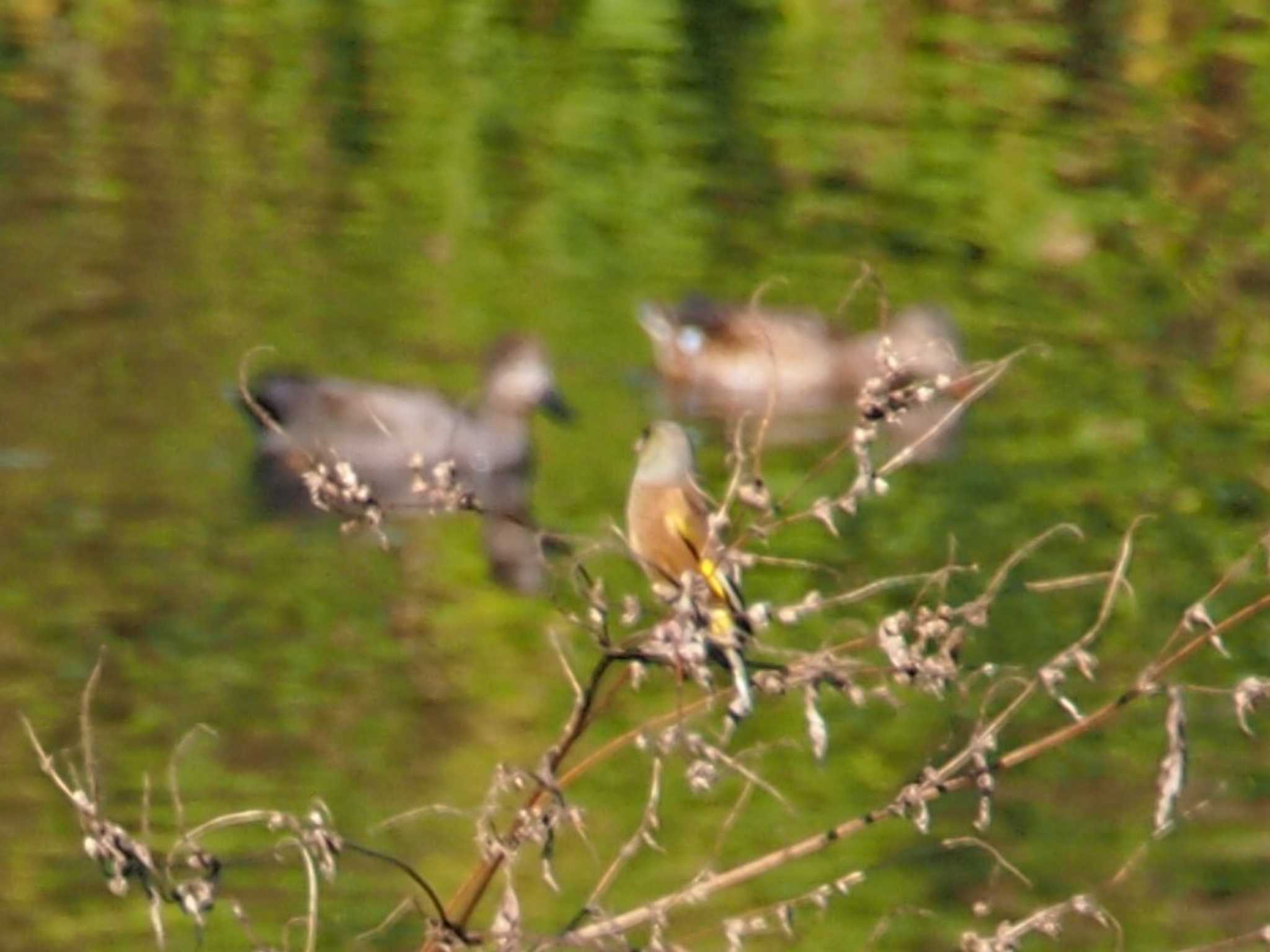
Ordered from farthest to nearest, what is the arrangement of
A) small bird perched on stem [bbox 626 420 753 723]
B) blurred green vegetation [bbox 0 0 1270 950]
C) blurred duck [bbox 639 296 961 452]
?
1. blurred duck [bbox 639 296 961 452]
2. blurred green vegetation [bbox 0 0 1270 950]
3. small bird perched on stem [bbox 626 420 753 723]

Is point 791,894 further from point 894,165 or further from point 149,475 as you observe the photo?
point 894,165

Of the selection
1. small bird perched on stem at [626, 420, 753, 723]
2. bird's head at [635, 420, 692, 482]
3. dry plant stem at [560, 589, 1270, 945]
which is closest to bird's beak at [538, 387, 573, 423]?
small bird perched on stem at [626, 420, 753, 723]

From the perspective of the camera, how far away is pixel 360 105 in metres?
15.8

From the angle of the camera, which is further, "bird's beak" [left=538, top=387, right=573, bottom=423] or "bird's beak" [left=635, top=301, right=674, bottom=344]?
"bird's beak" [left=635, top=301, right=674, bottom=344]

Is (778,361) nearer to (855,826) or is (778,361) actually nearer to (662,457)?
(662,457)

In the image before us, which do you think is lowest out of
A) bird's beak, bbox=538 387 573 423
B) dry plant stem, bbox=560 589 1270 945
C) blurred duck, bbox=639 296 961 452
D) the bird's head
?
blurred duck, bbox=639 296 961 452

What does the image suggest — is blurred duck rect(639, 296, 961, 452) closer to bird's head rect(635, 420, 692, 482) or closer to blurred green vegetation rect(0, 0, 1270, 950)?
blurred green vegetation rect(0, 0, 1270, 950)

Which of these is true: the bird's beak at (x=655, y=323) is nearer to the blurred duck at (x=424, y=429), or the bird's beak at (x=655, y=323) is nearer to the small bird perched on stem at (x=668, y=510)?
the blurred duck at (x=424, y=429)

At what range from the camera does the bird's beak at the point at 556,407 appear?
35.3 feet

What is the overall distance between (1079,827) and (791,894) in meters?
0.90

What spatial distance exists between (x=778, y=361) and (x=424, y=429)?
2457 millimetres

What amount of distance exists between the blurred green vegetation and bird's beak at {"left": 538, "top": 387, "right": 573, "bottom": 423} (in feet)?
0.58

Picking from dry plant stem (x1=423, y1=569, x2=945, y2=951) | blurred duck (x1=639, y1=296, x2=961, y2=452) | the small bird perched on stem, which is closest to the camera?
dry plant stem (x1=423, y1=569, x2=945, y2=951)

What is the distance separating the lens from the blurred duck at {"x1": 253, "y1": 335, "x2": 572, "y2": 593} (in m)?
9.92
